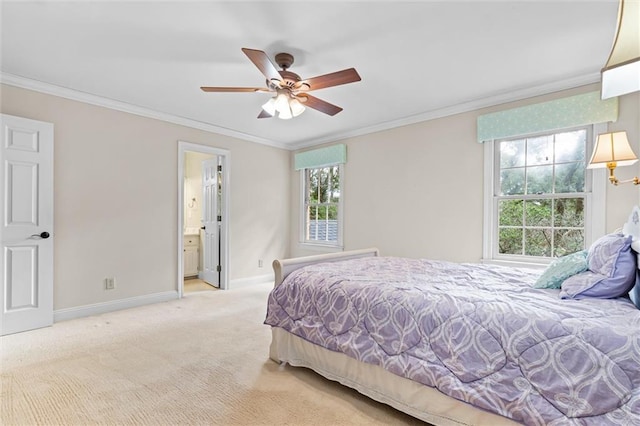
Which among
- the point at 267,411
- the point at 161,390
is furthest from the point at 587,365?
the point at 161,390

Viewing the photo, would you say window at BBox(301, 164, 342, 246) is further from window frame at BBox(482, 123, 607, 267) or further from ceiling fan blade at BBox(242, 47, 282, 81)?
ceiling fan blade at BBox(242, 47, 282, 81)

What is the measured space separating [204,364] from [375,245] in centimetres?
284

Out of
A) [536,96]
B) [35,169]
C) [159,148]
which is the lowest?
[35,169]

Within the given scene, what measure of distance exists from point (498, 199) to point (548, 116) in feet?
3.10

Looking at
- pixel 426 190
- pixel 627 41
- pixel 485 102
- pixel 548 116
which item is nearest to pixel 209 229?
pixel 426 190

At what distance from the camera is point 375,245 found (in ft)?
14.8

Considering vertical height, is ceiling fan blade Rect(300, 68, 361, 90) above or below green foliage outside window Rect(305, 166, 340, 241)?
above

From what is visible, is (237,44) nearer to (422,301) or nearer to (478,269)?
(422,301)

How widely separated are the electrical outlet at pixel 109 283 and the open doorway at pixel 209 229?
2.58ft

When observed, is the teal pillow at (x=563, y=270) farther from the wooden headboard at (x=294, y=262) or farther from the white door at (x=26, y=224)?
the white door at (x=26, y=224)

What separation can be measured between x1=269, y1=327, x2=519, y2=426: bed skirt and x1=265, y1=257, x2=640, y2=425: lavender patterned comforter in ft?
0.28

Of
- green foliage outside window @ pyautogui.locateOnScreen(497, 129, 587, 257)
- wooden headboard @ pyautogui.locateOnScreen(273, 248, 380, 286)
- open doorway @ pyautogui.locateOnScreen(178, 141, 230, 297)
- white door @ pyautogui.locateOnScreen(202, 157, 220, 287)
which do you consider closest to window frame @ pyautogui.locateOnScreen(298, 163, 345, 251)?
open doorway @ pyautogui.locateOnScreen(178, 141, 230, 297)

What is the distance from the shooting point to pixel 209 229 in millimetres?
5086

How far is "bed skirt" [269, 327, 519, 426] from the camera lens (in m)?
1.48
